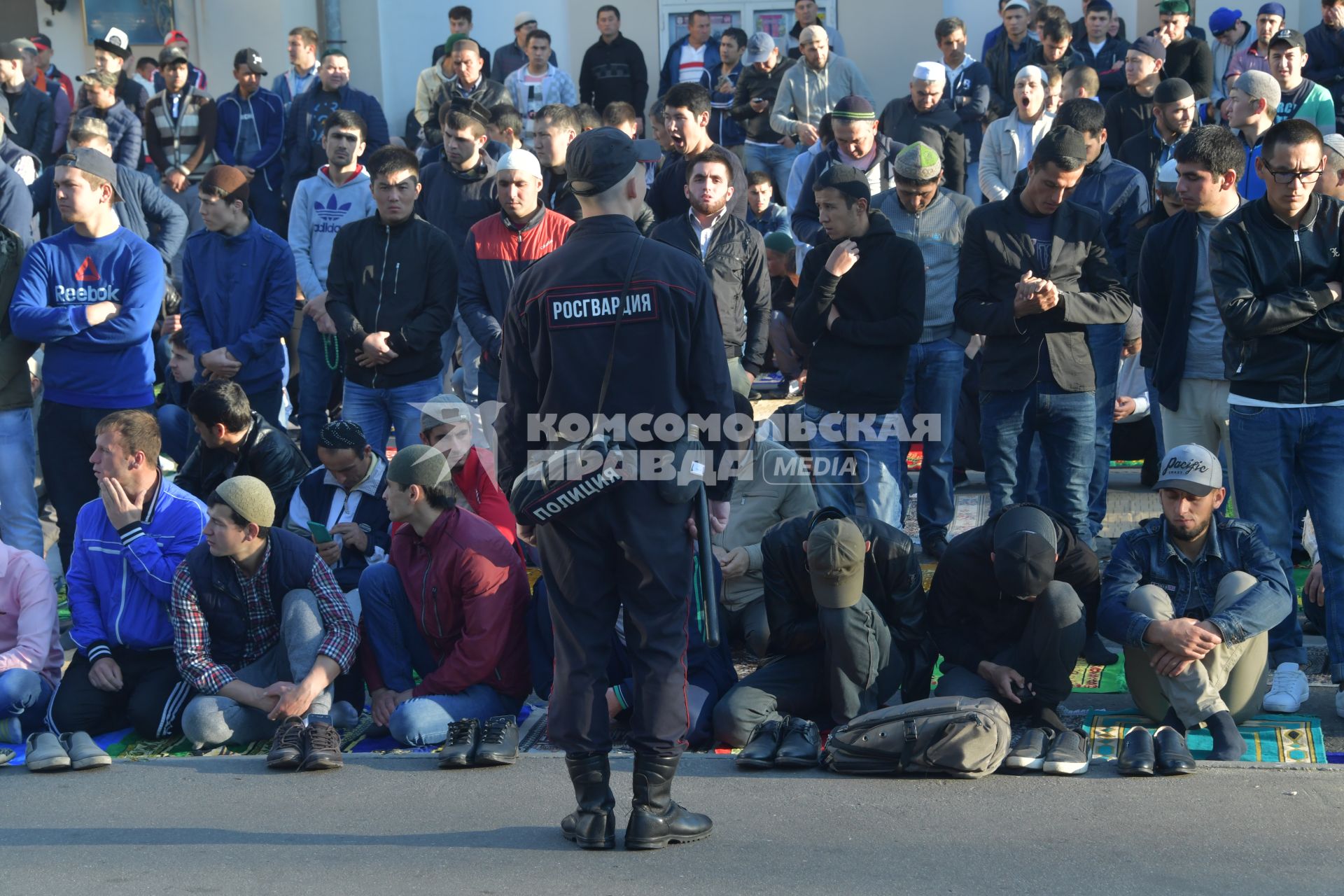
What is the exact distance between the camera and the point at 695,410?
13.8 ft

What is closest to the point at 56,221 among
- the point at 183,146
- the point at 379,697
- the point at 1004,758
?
the point at 183,146

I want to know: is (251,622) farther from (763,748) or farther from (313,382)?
(313,382)

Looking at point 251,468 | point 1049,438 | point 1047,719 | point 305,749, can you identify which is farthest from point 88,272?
point 1047,719

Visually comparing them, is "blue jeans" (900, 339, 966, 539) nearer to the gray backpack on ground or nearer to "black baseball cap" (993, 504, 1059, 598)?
"black baseball cap" (993, 504, 1059, 598)

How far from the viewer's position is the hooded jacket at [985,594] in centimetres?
539

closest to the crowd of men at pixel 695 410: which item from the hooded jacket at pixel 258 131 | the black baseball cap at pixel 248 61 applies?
the hooded jacket at pixel 258 131

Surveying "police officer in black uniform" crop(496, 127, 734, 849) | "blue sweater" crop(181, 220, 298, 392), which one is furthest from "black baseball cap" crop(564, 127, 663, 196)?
"blue sweater" crop(181, 220, 298, 392)

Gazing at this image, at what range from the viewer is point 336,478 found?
6.71 m

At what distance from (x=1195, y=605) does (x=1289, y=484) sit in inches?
27.5

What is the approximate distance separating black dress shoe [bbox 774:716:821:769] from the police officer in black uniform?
0.81 metres

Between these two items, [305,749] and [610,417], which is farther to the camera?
[305,749]

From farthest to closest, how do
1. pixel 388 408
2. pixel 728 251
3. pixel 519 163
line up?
pixel 388 408, pixel 519 163, pixel 728 251

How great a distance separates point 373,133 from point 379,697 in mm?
6849

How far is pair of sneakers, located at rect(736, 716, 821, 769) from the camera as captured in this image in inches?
196
